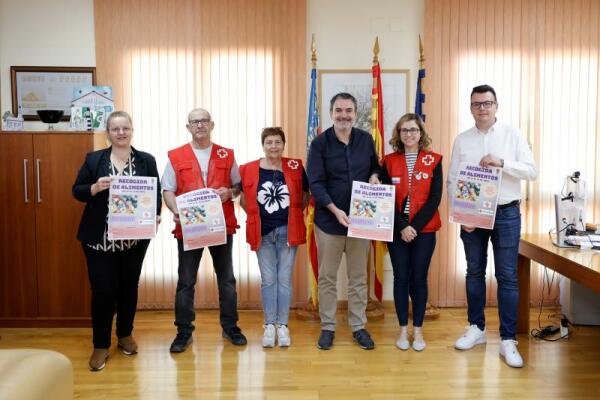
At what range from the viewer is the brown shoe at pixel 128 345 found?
11.3 ft

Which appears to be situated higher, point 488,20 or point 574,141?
point 488,20

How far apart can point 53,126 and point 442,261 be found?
3.21m

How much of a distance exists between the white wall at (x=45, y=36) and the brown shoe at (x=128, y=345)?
6.98 ft

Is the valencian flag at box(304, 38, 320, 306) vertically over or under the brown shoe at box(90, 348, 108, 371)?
over

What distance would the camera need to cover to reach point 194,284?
3.49 m

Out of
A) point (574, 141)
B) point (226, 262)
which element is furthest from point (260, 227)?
point (574, 141)

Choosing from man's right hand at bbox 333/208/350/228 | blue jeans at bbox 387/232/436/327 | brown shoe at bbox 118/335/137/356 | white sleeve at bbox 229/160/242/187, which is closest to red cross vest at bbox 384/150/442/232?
blue jeans at bbox 387/232/436/327

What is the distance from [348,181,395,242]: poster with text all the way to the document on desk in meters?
0.40

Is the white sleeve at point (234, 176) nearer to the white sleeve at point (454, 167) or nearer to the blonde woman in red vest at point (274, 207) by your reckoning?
the blonde woman in red vest at point (274, 207)

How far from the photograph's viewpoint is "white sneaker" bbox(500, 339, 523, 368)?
3181mm

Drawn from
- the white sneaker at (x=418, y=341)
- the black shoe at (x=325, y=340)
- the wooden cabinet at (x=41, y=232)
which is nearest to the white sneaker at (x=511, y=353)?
the white sneaker at (x=418, y=341)

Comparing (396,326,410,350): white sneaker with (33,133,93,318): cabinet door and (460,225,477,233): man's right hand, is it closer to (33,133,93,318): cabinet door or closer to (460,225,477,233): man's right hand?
(460,225,477,233): man's right hand

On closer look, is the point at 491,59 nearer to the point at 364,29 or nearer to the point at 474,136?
the point at 364,29

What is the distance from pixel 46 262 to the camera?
157 inches
